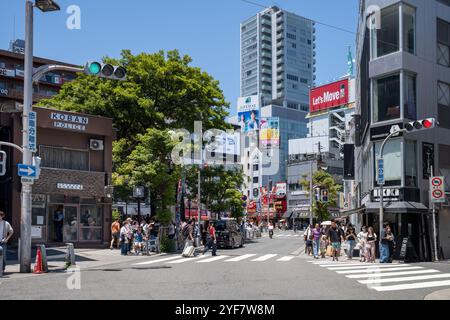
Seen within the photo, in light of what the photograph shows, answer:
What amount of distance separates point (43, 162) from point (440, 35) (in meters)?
24.0

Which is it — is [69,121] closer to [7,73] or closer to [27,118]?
[27,118]

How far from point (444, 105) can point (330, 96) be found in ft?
308

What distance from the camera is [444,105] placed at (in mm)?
31234

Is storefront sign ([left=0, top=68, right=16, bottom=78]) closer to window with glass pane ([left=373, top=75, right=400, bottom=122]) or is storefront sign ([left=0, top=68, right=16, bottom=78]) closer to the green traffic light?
window with glass pane ([left=373, top=75, right=400, bottom=122])

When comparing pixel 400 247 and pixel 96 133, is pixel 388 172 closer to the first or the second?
pixel 400 247

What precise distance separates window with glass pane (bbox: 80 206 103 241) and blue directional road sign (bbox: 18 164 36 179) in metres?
13.8

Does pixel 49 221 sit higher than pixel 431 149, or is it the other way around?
pixel 431 149

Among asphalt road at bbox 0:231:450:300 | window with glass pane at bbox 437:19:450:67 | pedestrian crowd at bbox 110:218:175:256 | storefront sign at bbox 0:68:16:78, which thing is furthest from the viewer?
storefront sign at bbox 0:68:16:78

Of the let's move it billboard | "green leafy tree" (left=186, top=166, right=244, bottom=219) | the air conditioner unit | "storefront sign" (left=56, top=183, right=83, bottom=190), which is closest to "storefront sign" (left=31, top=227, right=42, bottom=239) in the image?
"storefront sign" (left=56, top=183, right=83, bottom=190)

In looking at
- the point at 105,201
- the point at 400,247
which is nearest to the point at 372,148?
the point at 400,247

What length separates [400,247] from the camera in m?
26.6

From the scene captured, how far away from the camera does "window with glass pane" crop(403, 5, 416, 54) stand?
29.0 meters

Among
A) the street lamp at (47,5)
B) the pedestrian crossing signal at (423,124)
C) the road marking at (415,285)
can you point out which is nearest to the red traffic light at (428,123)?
the pedestrian crossing signal at (423,124)

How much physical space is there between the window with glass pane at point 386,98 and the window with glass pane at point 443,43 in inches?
163
